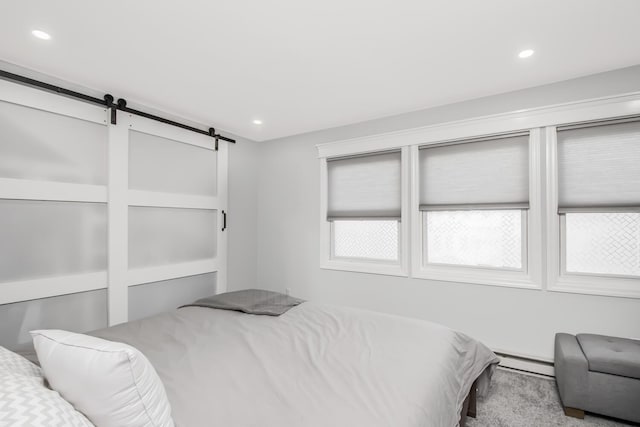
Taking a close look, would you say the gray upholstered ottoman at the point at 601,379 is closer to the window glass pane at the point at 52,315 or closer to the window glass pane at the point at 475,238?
the window glass pane at the point at 475,238

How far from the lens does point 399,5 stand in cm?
170

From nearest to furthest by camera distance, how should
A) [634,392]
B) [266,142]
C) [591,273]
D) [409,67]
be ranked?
[634,392] → [409,67] → [591,273] → [266,142]

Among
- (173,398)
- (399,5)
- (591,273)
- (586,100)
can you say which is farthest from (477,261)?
(173,398)

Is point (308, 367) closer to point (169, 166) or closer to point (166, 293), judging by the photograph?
point (166, 293)

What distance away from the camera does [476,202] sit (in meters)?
3.01

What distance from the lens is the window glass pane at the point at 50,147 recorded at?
7.41 ft

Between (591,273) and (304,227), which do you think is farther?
(304,227)

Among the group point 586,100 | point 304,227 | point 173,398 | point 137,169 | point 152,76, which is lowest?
point 173,398

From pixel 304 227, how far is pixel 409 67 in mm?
2315

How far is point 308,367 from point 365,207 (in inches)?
92.8

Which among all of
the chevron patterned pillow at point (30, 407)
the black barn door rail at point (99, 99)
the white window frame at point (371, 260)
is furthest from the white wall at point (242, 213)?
the chevron patterned pillow at point (30, 407)

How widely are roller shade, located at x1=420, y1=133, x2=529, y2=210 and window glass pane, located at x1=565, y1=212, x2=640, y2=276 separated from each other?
458 mm

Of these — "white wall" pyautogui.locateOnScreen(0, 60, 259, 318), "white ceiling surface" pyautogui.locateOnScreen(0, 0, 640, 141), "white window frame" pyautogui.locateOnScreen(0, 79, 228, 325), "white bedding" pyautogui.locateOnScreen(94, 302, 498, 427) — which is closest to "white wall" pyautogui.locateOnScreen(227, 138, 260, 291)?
"white wall" pyautogui.locateOnScreen(0, 60, 259, 318)

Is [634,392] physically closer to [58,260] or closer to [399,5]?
[399,5]
